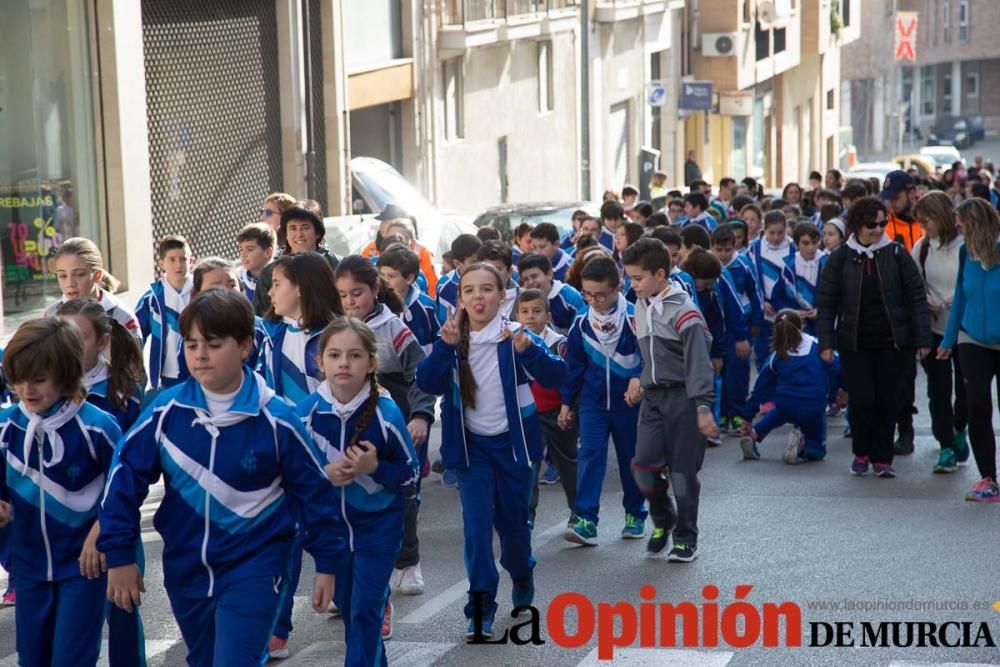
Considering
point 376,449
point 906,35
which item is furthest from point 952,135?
point 376,449

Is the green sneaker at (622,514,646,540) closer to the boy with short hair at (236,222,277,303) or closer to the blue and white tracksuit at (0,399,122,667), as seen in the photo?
the boy with short hair at (236,222,277,303)

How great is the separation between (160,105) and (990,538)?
1293 cm

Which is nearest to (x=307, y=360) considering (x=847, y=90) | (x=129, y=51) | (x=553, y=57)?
(x=129, y=51)

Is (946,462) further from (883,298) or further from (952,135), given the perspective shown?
(952,135)

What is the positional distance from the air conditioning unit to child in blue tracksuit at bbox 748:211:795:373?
34474 millimetres

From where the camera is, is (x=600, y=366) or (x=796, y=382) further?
(x=796, y=382)

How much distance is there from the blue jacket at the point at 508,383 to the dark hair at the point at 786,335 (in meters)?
4.92

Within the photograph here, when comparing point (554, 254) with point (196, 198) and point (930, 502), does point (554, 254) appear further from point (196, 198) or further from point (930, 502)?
point (196, 198)

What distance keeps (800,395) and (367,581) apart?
242 inches

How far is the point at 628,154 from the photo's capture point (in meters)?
43.3

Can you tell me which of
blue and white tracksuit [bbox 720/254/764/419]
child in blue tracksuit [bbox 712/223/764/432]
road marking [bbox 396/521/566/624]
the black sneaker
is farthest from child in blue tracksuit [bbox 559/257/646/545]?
blue and white tracksuit [bbox 720/254/764/419]

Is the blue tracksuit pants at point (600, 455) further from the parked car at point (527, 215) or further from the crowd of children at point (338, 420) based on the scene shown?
the parked car at point (527, 215)

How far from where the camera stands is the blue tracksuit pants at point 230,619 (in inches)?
210

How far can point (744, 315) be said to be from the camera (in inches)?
544
